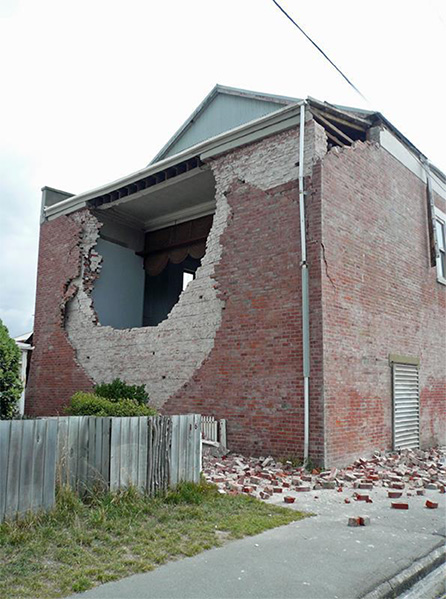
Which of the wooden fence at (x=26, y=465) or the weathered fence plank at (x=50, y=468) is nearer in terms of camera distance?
the wooden fence at (x=26, y=465)

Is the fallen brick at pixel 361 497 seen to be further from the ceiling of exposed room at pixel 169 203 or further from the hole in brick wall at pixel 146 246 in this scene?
the hole in brick wall at pixel 146 246

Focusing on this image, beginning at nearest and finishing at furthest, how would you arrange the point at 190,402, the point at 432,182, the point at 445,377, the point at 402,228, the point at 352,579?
the point at 352,579
the point at 190,402
the point at 402,228
the point at 445,377
the point at 432,182

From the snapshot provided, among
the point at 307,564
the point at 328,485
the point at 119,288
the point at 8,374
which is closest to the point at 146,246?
the point at 119,288

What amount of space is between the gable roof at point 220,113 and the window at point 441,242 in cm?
543

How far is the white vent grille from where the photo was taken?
1175cm

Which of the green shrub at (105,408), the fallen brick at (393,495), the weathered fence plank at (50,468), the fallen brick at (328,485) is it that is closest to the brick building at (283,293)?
the fallen brick at (328,485)

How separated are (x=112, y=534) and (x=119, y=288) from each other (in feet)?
39.8

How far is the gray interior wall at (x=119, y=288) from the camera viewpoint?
16.1 metres

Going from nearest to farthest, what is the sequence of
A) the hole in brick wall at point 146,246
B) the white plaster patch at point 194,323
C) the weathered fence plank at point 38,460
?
the weathered fence plank at point 38,460 → the white plaster patch at point 194,323 → the hole in brick wall at point 146,246

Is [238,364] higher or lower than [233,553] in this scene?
higher

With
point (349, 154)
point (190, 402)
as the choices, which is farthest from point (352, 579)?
point (349, 154)

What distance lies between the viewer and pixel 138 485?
635cm

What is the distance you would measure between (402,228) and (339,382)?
17.0 feet

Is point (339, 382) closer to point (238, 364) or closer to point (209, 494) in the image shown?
point (238, 364)
